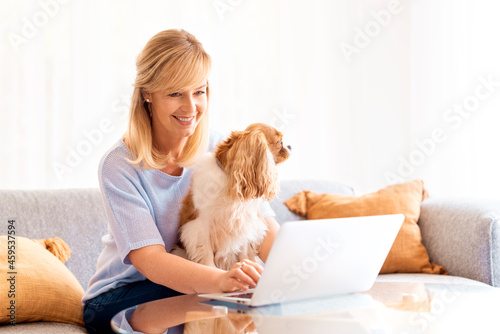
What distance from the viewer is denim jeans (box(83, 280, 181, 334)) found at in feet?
5.81

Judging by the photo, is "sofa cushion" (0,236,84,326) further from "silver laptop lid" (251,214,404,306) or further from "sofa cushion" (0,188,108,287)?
"silver laptop lid" (251,214,404,306)

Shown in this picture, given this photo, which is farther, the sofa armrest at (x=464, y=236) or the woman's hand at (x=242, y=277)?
the sofa armrest at (x=464, y=236)

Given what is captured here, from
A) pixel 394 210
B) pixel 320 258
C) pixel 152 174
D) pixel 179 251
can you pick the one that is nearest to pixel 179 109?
pixel 152 174

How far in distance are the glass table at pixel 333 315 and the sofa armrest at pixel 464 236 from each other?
2.78 feet

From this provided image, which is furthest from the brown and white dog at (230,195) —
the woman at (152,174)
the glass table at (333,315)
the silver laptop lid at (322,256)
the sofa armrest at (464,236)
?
the sofa armrest at (464,236)

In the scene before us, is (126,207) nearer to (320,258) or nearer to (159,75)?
(159,75)

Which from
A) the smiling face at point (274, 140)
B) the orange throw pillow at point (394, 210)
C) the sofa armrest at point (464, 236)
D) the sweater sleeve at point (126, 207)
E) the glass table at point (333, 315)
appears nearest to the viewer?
Result: the glass table at point (333, 315)

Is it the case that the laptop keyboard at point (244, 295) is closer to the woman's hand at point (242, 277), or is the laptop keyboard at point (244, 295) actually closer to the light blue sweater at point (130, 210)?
the woman's hand at point (242, 277)

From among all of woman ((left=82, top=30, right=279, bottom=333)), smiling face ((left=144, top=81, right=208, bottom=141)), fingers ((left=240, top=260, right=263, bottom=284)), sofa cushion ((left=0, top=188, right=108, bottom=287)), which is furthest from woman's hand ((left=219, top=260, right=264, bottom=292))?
sofa cushion ((left=0, top=188, right=108, bottom=287))

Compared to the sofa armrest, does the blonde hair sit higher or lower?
higher

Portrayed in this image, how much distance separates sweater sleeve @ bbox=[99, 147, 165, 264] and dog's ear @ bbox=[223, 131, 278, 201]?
0.93 feet

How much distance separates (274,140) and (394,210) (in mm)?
1143

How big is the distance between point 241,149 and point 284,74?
2156mm

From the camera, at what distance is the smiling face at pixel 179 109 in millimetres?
1826
